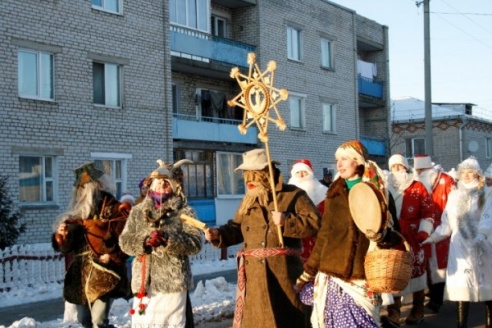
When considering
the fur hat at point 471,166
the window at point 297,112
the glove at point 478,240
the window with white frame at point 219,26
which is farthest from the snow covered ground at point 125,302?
the window at point 297,112

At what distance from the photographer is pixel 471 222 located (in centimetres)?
867

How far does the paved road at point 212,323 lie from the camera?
383 inches

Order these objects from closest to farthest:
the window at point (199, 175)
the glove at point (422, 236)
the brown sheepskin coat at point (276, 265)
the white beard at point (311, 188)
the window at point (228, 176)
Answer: the brown sheepskin coat at point (276, 265) < the glove at point (422, 236) < the white beard at point (311, 188) < the window at point (199, 175) < the window at point (228, 176)

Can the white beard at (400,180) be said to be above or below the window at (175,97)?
below

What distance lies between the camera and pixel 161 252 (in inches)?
256

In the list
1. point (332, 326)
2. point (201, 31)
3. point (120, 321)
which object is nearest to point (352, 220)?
point (332, 326)

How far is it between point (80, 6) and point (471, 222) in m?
14.3

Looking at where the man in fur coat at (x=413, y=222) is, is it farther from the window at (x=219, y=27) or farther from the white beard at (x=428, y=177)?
the window at (x=219, y=27)

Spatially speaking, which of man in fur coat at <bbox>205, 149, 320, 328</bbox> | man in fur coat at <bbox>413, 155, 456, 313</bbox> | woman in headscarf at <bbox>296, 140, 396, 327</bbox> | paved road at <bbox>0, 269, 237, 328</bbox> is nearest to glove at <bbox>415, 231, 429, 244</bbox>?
man in fur coat at <bbox>413, 155, 456, 313</bbox>

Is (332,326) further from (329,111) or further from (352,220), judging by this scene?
(329,111)

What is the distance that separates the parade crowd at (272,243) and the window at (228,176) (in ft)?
58.8

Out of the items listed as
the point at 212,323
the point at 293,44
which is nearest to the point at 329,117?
the point at 293,44

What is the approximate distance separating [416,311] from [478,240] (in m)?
1.61

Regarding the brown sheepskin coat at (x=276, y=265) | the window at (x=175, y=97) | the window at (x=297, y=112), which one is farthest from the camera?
the window at (x=297, y=112)
